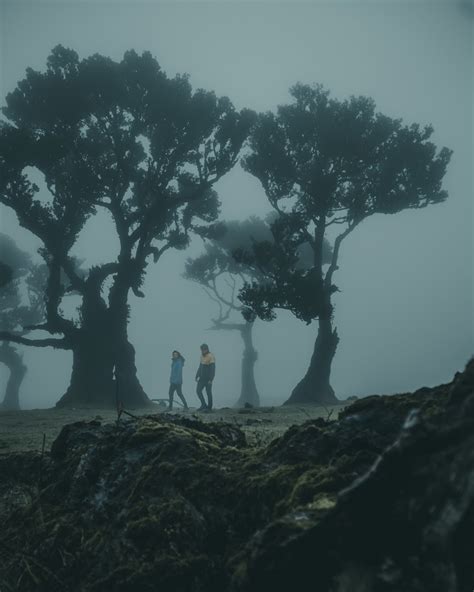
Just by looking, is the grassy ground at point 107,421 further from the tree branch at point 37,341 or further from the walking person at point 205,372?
the tree branch at point 37,341

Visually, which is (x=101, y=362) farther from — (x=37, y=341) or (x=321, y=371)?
(x=321, y=371)

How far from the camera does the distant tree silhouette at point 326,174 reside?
69.8 feet

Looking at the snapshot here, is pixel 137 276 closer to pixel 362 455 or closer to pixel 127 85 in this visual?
pixel 127 85

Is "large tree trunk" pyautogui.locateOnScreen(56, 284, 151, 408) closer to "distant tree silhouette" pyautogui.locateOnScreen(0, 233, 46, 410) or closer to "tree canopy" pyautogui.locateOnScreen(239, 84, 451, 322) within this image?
"tree canopy" pyautogui.locateOnScreen(239, 84, 451, 322)

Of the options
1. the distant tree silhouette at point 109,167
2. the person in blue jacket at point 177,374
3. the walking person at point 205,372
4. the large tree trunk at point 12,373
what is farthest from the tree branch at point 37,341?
the large tree trunk at point 12,373

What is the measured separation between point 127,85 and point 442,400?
23464 mm

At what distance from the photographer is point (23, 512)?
3033 mm

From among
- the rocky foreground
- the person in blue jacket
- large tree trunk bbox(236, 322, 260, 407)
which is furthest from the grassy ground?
large tree trunk bbox(236, 322, 260, 407)

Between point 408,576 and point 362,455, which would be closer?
point 408,576

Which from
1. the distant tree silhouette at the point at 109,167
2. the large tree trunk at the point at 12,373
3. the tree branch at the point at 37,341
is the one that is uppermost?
the distant tree silhouette at the point at 109,167

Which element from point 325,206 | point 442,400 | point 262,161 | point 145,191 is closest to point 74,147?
point 145,191

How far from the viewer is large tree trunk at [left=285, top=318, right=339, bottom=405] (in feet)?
69.3

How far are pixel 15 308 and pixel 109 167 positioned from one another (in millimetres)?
28044

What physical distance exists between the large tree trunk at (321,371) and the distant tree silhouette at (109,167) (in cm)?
767
